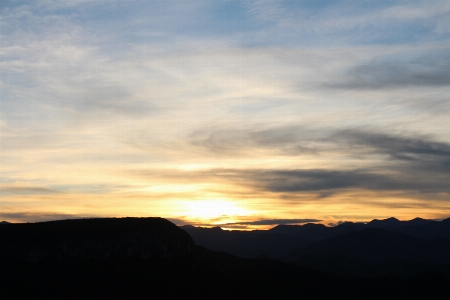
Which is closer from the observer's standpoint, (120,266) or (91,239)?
(120,266)

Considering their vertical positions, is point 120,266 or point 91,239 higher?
point 91,239

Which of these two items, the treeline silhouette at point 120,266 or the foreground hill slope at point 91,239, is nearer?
the treeline silhouette at point 120,266

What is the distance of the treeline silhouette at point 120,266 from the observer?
315 feet

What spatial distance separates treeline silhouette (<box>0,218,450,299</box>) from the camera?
9600 centimetres


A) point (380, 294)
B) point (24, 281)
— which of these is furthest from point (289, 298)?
point (24, 281)

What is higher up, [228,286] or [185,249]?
[185,249]

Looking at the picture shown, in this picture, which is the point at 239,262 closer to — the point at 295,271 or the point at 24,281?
the point at 295,271

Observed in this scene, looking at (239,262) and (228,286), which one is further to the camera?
(239,262)

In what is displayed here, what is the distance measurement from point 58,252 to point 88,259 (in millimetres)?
6368

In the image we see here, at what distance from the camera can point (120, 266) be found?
10275 centimetres

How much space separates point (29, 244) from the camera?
3981 inches

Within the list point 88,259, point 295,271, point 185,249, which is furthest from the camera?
point 295,271

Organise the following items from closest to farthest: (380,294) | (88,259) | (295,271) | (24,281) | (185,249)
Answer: (24,281) < (88,259) < (185,249) < (380,294) < (295,271)

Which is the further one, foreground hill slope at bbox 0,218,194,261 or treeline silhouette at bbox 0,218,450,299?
foreground hill slope at bbox 0,218,194,261
